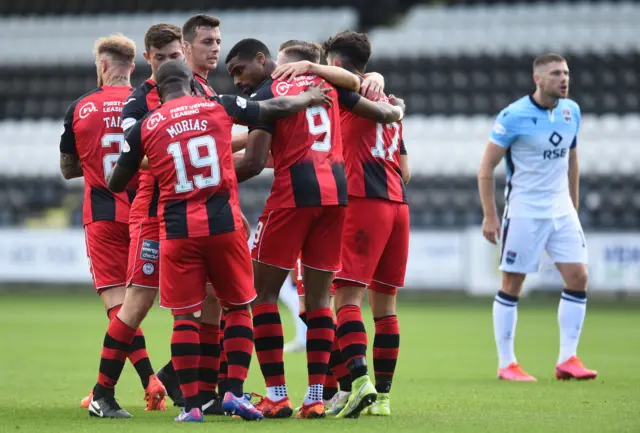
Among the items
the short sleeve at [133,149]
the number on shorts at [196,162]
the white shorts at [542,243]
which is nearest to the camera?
the number on shorts at [196,162]

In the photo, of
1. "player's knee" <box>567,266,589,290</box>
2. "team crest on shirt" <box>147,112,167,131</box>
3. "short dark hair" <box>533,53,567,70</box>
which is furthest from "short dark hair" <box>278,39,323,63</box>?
"player's knee" <box>567,266,589,290</box>

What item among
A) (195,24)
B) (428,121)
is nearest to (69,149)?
(195,24)

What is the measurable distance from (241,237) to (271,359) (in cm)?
67

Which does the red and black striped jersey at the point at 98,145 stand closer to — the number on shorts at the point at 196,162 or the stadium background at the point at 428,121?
the number on shorts at the point at 196,162

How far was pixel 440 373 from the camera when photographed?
26.9 ft

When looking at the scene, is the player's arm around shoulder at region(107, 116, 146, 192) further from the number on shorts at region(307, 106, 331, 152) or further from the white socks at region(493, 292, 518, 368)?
the white socks at region(493, 292, 518, 368)

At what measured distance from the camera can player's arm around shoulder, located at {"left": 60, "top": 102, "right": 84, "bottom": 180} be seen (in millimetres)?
6207

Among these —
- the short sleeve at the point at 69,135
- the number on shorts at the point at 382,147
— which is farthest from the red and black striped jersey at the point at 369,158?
the short sleeve at the point at 69,135

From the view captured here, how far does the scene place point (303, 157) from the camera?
17.9ft

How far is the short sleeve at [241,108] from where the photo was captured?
205 inches

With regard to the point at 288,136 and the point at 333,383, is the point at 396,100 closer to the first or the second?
the point at 288,136

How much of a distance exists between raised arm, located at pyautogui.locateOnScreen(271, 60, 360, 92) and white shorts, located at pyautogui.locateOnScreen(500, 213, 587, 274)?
9.80 feet

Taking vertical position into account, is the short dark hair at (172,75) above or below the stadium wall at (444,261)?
above

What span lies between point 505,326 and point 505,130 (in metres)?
1.48
